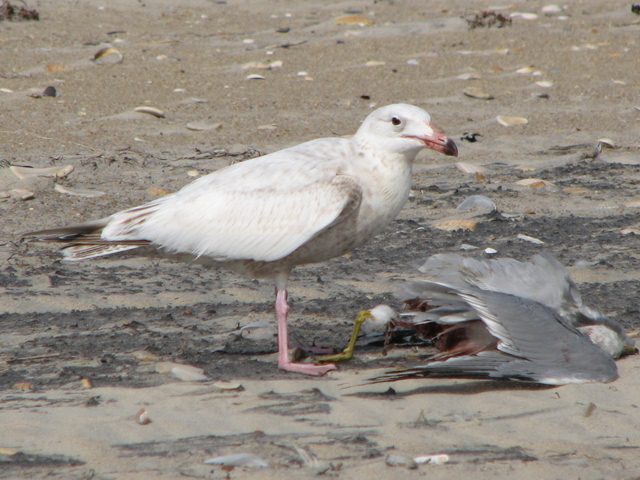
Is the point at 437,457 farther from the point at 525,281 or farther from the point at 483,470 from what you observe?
the point at 525,281

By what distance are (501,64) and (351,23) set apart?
2.38 m

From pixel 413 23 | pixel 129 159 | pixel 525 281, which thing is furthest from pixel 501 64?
pixel 525 281

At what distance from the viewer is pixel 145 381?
187 inches

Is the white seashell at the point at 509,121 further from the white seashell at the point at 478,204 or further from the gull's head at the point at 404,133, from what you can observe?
the gull's head at the point at 404,133

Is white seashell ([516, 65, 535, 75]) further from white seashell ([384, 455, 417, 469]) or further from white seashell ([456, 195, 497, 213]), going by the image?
white seashell ([384, 455, 417, 469])

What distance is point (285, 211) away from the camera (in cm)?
506

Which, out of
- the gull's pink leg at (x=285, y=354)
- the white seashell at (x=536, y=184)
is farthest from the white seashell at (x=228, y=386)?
the white seashell at (x=536, y=184)

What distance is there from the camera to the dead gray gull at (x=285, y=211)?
5.03 meters

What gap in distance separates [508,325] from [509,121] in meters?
5.45

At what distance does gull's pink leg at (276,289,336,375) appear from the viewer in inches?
194

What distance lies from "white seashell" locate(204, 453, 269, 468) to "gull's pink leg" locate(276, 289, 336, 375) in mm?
1051

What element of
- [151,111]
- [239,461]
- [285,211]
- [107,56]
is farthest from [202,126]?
[239,461]

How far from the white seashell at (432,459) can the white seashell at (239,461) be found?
0.52m

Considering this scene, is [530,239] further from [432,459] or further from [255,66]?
[255,66]
